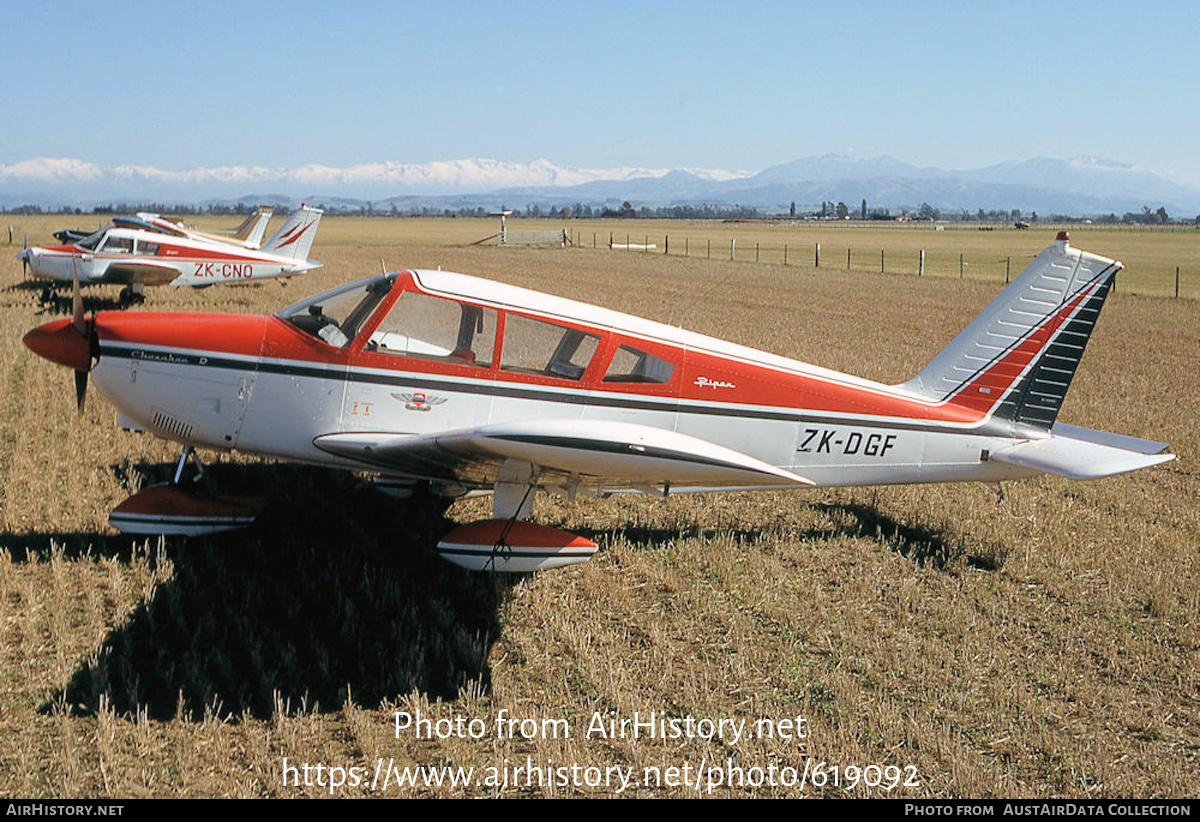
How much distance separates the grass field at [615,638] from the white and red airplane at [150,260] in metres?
12.0

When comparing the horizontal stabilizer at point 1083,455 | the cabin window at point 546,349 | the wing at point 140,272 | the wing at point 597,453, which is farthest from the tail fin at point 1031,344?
the wing at point 140,272

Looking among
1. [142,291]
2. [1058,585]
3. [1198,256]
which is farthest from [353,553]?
[1198,256]

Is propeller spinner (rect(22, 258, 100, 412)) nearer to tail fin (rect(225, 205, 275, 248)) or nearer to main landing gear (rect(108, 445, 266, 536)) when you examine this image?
main landing gear (rect(108, 445, 266, 536))

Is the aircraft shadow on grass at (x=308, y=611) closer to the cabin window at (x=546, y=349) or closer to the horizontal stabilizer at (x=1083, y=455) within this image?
the horizontal stabilizer at (x=1083, y=455)

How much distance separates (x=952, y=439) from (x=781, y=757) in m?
3.64

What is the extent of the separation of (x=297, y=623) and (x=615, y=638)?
82.6 inches

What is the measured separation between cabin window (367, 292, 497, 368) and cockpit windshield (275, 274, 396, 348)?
0.18 meters

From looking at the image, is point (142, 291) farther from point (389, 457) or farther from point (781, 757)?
point (781, 757)

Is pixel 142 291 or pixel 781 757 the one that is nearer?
pixel 781 757

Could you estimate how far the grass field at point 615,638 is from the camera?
455cm

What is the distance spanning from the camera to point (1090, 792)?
4.37 metres

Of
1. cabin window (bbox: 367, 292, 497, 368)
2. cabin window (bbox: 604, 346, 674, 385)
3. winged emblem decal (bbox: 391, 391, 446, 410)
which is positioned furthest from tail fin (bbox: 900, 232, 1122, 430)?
winged emblem decal (bbox: 391, 391, 446, 410)

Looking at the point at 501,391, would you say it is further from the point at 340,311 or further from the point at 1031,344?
the point at 1031,344

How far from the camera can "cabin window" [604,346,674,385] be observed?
669 centimetres
